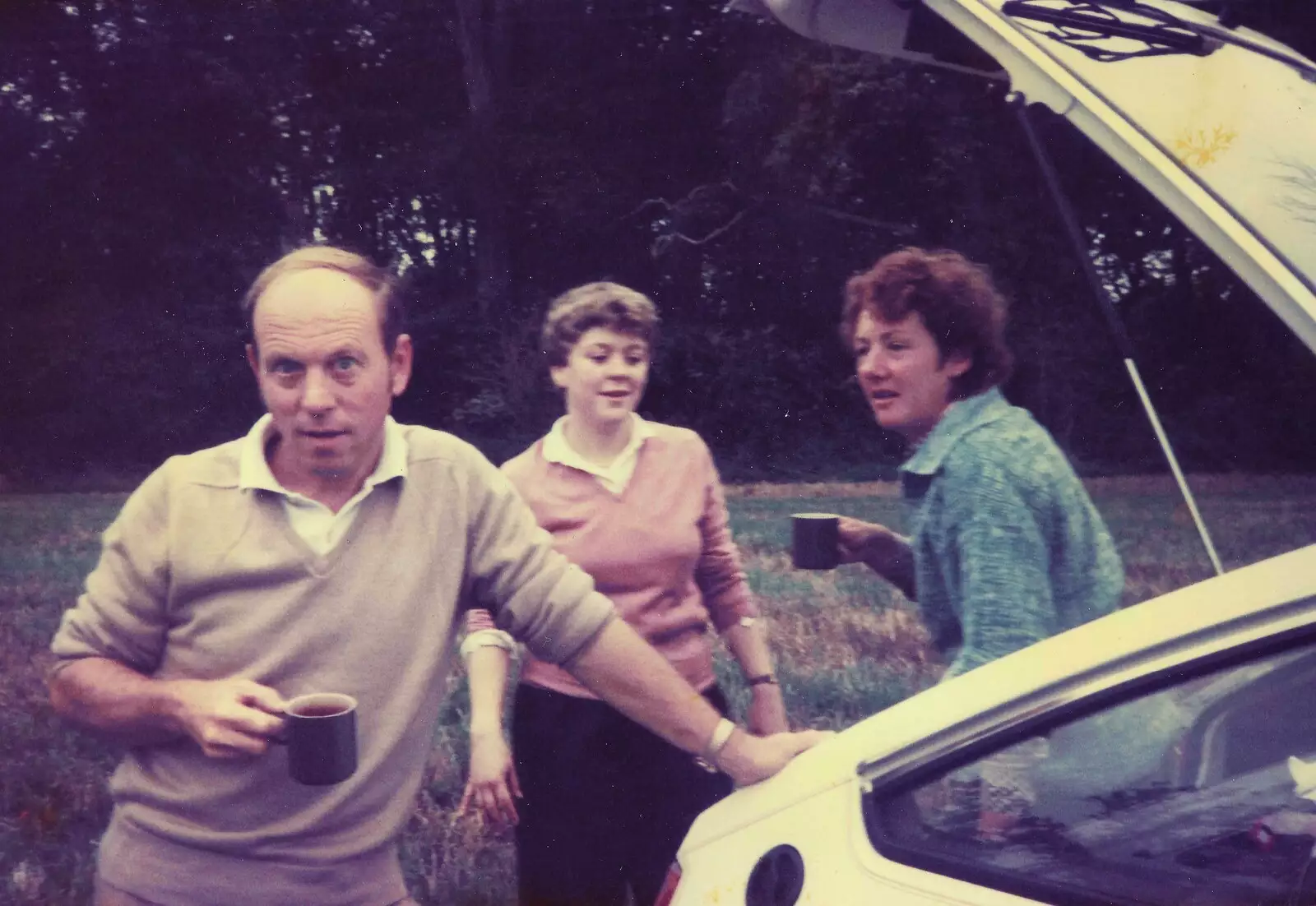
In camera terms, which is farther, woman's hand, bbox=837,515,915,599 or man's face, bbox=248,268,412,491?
woman's hand, bbox=837,515,915,599

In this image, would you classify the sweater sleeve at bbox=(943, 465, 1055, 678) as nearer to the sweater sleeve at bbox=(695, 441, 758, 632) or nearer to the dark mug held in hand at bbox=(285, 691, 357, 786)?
the sweater sleeve at bbox=(695, 441, 758, 632)

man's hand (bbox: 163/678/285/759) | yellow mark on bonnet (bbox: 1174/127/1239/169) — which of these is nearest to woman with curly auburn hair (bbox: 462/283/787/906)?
man's hand (bbox: 163/678/285/759)

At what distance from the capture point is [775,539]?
1.85 m

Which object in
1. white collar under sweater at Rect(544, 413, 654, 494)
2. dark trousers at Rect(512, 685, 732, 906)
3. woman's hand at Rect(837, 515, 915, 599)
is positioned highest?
white collar under sweater at Rect(544, 413, 654, 494)

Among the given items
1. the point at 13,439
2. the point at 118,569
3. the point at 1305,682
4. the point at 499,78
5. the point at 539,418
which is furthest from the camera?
the point at 13,439

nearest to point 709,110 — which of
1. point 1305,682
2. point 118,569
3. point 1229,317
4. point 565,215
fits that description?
point 565,215

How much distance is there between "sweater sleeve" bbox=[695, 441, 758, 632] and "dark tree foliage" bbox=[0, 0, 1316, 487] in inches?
1.9

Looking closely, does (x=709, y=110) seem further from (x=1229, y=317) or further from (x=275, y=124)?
(x=1229, y=317)

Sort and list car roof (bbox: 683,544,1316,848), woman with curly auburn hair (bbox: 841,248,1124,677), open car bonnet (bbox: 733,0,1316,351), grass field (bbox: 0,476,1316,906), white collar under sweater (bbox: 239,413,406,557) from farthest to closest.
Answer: grass field (bbox: 0,476,1316,906) < white collar under sweater (bbox: 239,413,406,557) < woman with curly auburn hair (bbox: 841,248,1124,677) < open car bonnet (bbox: 733,0,1316,351) < car roof (bbox: 683,544,1316,848)

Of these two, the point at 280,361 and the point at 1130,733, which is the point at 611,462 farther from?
the point at 1130,733

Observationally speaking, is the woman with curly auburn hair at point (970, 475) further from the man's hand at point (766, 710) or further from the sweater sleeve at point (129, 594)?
the sweater sleeve at point (129, 594)

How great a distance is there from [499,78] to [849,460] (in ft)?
2.62

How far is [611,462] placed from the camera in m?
1.78

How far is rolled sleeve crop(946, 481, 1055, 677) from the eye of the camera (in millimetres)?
1317
